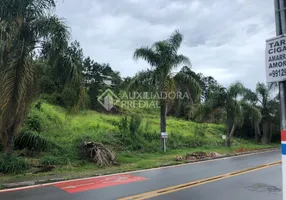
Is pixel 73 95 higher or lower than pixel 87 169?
higher

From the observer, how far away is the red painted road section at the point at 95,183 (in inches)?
329

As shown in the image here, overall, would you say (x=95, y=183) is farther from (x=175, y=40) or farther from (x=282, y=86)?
(x=175, y=40)

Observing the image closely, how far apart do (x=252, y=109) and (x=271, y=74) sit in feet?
79.6

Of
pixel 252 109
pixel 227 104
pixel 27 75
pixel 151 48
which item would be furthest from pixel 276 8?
pixel 252 109

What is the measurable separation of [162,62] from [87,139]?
6.62 meters

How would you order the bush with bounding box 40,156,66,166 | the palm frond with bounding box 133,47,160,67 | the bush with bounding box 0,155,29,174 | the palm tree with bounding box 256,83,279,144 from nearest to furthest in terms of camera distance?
1. the bush with bounding box 0,155,29,174
2. the bush with bounding box 40,156,66,166
3. the palm frond with bounding box 133,47,160,67
4. the palm tree with bounding box 256,83,279,144

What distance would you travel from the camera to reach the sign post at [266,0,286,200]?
357cm

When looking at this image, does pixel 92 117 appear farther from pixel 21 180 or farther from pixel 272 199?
pixel 272 199

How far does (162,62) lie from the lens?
59.1 ft

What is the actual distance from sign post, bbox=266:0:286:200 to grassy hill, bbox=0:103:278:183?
27.1 feet

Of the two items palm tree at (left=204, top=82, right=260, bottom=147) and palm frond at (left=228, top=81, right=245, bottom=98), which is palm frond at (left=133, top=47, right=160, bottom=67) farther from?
palm frond at (left=228, top=81, right=245, bottom=98)

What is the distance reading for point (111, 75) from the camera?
3597cm

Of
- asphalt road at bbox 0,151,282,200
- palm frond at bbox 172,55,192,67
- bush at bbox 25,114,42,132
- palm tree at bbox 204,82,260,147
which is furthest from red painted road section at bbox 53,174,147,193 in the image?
palm tree at bbox 204,82,260,147

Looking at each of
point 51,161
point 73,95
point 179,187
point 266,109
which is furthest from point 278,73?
point 266,109
